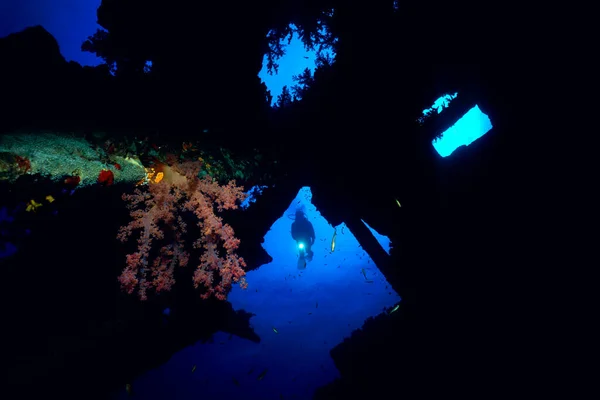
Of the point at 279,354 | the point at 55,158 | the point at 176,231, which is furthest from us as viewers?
the point at 279,354

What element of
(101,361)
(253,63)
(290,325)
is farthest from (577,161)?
(290,325)

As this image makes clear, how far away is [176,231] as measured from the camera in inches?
151

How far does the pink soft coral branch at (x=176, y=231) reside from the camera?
3373 mm

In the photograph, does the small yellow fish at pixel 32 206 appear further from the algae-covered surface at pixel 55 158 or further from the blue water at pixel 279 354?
the blue water at pixel 279 354

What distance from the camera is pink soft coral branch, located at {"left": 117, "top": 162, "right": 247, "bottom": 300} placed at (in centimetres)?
337

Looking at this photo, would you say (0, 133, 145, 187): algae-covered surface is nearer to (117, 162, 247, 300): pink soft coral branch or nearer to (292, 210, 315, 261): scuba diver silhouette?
(117, 162, 247, 300): pink soft coral branch

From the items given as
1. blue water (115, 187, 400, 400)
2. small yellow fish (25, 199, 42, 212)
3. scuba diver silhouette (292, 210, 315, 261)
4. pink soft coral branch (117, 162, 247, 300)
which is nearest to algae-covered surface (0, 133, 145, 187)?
small yellow fish (25, 199, 42, 212)

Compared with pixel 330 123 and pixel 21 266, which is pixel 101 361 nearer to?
pixel 21 266

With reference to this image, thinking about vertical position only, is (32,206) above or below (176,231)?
below

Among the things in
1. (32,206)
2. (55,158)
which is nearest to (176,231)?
Result: (32,206)

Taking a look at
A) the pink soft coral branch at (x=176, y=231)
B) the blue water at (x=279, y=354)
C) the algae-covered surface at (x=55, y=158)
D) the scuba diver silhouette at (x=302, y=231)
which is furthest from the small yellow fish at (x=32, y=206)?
the scuba diver silhouette at (x=302, y=231)

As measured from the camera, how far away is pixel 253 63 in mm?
3791

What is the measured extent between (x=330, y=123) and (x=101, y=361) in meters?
5.45

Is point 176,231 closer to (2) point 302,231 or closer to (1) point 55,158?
(1) point 55,158
